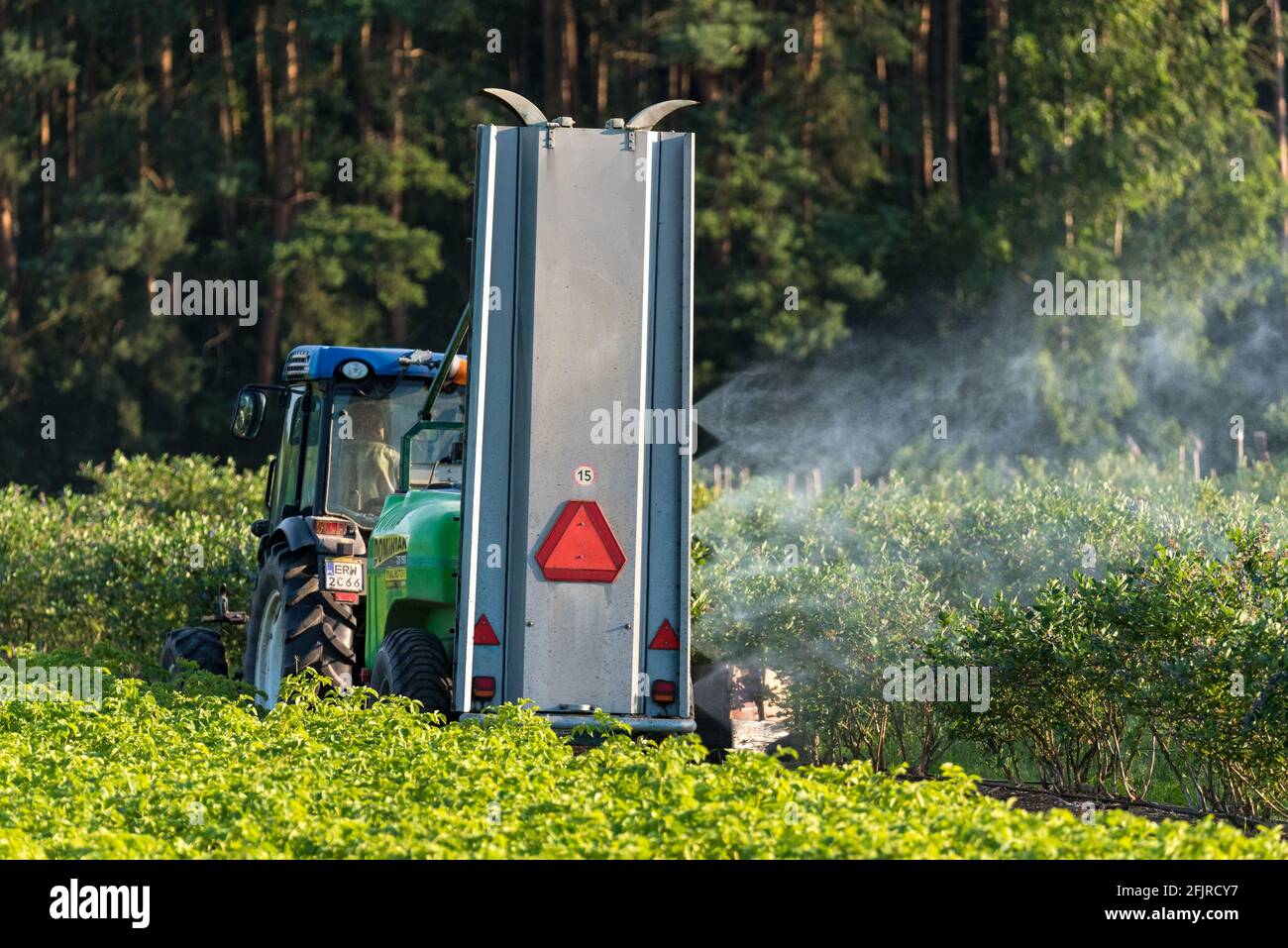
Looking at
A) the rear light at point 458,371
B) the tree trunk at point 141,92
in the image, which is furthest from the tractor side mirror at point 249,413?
the tree trunk at point 141,92

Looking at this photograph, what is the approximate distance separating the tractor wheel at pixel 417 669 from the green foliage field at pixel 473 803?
512 mm

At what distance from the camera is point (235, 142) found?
1619 inches

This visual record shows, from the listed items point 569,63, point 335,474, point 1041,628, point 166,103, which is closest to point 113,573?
point 335,474

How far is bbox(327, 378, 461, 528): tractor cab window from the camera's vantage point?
11805 mm

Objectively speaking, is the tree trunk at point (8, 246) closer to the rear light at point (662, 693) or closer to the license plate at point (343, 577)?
the license plate at point (343, 577)

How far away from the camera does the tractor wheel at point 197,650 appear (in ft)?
43.9

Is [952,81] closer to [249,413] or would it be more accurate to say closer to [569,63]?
[569,63]

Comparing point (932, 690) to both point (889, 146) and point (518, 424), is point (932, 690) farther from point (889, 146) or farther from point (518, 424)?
point (889, 146)

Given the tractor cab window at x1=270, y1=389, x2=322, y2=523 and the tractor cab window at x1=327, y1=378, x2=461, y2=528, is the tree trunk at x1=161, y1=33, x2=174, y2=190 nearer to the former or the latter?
the tractor cab window at x1=270, y1=389, x2=322, y2=523

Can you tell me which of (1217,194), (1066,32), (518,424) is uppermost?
(1066,32)

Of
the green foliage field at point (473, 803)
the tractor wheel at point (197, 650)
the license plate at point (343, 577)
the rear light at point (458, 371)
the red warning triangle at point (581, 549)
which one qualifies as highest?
the rear light at point (458, 371)

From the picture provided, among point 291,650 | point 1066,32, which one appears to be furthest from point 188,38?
point 291,650

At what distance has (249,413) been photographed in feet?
40.0

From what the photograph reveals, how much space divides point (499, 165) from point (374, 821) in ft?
12.1
